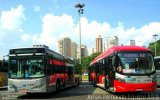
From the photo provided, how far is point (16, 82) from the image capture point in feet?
73.4

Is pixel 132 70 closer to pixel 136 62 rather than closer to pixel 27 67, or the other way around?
pixel 136 62

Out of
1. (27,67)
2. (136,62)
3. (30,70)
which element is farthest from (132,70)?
(27,67)

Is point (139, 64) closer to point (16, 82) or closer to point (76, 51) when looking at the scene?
point (16, 82)

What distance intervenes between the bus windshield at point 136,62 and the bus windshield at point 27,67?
4915mm

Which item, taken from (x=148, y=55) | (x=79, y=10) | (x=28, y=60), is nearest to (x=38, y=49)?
(x=28, y=60)

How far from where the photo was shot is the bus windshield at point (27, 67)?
22453 millimetres

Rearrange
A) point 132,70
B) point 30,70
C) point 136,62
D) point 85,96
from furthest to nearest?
point 85,96 < point 136,62 < point 132,70 < point 30,70

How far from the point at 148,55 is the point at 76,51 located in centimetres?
12698

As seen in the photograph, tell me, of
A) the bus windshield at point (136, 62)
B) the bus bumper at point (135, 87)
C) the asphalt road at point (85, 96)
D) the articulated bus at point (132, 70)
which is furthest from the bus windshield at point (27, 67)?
the bus windshield at point (136, 62)

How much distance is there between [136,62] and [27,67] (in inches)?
257

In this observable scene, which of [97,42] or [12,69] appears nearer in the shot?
[12,69]

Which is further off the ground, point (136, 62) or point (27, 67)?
point (136, 62)

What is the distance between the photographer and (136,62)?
75.6 ft

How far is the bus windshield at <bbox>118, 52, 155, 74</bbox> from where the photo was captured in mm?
22828
